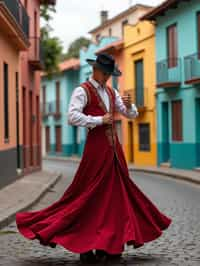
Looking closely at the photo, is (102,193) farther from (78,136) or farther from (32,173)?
(78,136)

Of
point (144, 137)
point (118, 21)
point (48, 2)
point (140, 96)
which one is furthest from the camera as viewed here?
point (118, 21)

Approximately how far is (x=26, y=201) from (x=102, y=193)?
6.23 meters

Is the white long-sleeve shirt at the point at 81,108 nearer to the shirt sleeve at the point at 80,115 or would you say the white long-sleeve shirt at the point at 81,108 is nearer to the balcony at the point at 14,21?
the shirt sleeve at the point at 80,115

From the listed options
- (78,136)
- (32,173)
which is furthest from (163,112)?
(78,136)

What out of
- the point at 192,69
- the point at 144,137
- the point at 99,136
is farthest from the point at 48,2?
the point at 99,136

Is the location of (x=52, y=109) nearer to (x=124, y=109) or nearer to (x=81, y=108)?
(x=124, y=109)

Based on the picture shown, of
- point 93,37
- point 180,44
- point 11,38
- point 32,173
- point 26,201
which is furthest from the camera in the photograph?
point 93,37

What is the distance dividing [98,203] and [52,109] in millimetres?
41195

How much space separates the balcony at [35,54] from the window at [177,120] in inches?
237

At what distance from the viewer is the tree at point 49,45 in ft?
98.1

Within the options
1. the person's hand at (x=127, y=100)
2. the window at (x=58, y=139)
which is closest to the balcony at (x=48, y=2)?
the window at (x=58, y=139)

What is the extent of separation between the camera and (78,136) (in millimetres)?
43312

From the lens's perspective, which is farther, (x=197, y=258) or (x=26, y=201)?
(x=26, y=201)

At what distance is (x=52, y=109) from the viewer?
154 feet
